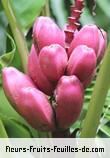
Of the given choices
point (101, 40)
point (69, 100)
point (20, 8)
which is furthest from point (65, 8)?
point (69, 100)

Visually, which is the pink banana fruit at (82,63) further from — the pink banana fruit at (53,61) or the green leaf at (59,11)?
the green leaf at (59,11)

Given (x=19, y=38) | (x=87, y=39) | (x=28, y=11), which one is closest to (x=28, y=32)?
(x=28, y=11)

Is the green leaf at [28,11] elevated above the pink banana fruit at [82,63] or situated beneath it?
situated beneath

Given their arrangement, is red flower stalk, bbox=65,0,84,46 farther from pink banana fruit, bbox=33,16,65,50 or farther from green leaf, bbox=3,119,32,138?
green leaf, bbox=3,119,32,138

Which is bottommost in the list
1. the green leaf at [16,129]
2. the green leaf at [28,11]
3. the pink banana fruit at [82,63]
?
the green leaf at [16,129]

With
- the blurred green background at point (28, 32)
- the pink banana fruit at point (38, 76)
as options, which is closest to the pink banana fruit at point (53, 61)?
the pink banana fruit at point (38, 76)

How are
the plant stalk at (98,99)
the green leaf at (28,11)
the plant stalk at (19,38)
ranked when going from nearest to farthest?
1. the plant stalk at (98,99)
2. the plant stalk at (19,38)
3. the green leaf at (28,11)

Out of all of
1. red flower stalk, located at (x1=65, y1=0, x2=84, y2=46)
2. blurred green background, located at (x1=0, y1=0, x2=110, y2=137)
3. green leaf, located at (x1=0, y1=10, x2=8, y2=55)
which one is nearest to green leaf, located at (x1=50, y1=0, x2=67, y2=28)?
blurred green background, located at (x1=0, y1=0, x2=110, y2=137)

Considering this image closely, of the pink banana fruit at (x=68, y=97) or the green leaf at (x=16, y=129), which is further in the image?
the green leaf at (x=16, y=129)
